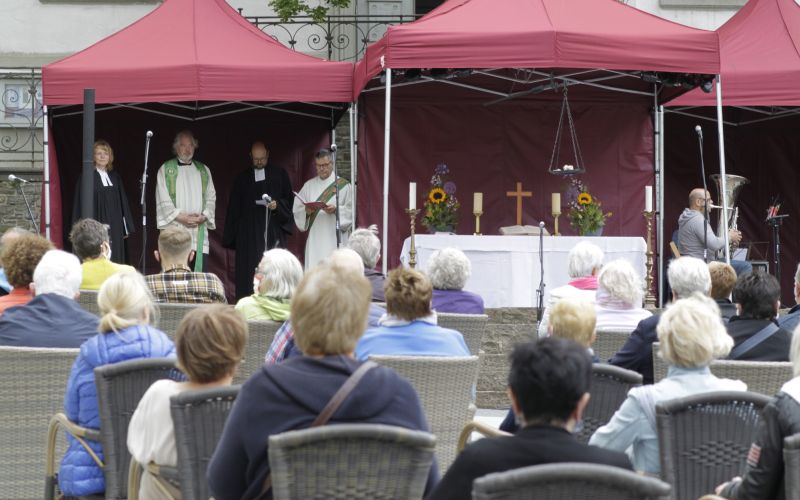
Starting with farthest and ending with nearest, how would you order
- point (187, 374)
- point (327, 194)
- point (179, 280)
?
point (327, 194) < point (179, 280) < point (187, 374)

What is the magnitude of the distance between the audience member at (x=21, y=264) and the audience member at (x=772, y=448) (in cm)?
353

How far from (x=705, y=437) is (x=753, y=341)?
156 centimetres

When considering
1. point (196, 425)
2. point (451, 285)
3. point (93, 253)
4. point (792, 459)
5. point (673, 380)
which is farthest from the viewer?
point (93, 253)

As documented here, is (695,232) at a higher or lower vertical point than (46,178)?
lower

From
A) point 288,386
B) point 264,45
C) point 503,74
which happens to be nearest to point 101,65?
point 264,45

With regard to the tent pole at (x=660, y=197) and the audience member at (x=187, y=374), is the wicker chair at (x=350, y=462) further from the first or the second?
the tent pole at (x=660, y=197)

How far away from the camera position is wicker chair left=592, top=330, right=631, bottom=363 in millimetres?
5973

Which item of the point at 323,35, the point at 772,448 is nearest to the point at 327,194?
the point at 323,35

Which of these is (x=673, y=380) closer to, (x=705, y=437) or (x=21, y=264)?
(x=705, y=437)

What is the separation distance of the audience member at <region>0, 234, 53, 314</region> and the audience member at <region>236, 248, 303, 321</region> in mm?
972

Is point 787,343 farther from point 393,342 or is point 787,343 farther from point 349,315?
point 349,315

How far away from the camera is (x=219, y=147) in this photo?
12891 mm

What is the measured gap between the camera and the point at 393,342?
196 inches

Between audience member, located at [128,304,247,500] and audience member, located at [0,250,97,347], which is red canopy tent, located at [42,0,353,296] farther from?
audience member, located at [128,304,247,500]
